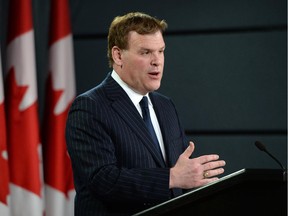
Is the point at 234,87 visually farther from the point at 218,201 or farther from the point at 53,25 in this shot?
the point at 218,201

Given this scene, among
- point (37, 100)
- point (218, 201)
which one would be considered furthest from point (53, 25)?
point (218, 201)

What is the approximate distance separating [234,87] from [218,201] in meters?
1.45

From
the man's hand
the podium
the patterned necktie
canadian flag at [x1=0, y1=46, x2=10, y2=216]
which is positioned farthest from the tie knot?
canadian flag at [x1=0, y1=46, x2=10, y2=216]

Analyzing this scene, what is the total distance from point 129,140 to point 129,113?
3.7 inches

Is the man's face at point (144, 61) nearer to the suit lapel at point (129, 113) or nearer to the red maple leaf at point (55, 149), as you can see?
the suit lapel at point (129, 113)

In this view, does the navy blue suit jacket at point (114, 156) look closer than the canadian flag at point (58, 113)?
Yes

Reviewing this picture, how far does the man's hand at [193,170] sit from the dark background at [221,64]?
44.5 inches

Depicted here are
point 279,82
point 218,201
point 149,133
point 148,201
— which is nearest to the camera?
point 218,201

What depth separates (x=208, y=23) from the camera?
264 cm

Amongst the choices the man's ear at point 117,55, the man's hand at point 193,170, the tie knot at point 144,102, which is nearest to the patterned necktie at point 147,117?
the tie knot at point 144,102

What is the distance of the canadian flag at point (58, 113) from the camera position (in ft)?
8.61

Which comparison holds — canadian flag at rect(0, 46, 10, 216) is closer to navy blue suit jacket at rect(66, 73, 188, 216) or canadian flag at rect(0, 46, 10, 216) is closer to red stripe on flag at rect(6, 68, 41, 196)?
red stripe on flag at rect(6, 68, 41, 196)

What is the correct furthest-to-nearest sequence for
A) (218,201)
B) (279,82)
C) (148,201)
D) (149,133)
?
(279,82), (149,133), (148,201), (218,201)

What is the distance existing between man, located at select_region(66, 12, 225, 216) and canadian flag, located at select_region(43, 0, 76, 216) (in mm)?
794
